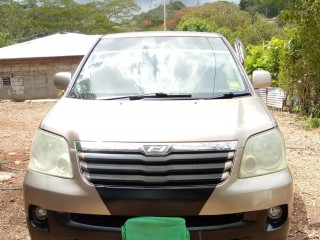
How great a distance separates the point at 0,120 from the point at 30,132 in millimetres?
3235

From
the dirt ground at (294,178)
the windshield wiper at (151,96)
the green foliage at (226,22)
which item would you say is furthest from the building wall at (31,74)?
the green foliage at (226,22)

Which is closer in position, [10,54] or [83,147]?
[83,147]

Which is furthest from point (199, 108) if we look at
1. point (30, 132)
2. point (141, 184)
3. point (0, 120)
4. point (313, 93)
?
point (0, 120)

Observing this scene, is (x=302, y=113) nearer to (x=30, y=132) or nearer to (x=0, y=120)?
(x=30, y=132)

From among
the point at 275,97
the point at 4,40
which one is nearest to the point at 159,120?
the point at 275,97

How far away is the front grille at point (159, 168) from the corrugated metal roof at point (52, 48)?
18.5 m

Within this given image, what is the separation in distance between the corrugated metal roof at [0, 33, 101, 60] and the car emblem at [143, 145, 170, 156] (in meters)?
18.6

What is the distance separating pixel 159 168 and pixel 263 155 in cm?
67

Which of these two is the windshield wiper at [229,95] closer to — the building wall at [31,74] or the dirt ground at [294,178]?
the dirt ground at [294,178]

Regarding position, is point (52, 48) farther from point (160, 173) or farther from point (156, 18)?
point (156, 18)

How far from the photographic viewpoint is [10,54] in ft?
71.2

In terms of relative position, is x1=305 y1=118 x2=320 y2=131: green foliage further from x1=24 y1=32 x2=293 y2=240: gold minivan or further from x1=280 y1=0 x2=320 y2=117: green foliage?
x1=24 y1=32 x2=293 y2=240: gold minivan

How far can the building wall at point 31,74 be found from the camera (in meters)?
21.6

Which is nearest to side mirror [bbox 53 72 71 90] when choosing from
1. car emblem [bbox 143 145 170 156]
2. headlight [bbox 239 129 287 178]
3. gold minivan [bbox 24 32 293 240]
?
gold minivan [bbox 24 32 293 240]
